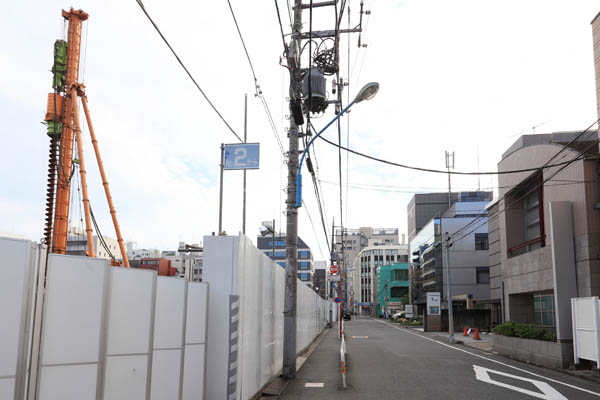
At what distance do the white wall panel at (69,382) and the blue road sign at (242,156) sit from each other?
19.4 ft

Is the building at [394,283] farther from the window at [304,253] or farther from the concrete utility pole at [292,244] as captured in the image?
the concrete utility pole at [292,244]

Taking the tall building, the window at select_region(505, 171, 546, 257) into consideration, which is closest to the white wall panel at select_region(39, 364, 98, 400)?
the window at select_region(505, 171, 546, 257)

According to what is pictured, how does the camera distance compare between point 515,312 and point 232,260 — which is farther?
point 515,312

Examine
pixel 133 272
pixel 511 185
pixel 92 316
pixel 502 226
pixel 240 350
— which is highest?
pixel 511 185

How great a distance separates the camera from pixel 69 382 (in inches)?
210

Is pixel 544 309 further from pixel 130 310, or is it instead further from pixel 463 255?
pixel 463 255

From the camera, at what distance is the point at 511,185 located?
26.6 meters

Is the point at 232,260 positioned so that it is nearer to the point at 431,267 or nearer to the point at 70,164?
the point at 70,164

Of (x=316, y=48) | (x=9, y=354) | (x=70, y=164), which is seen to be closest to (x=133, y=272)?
(x=9, y=354)

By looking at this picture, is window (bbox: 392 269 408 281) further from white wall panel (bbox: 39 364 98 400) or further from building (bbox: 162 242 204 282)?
white wall panel (bbox: 39 364 98 400)

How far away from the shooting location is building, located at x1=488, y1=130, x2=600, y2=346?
1862 centimetres

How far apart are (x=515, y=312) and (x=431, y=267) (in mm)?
44986

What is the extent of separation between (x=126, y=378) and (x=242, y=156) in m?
5.77

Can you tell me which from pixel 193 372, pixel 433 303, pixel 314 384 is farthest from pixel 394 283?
pixel 193 372
